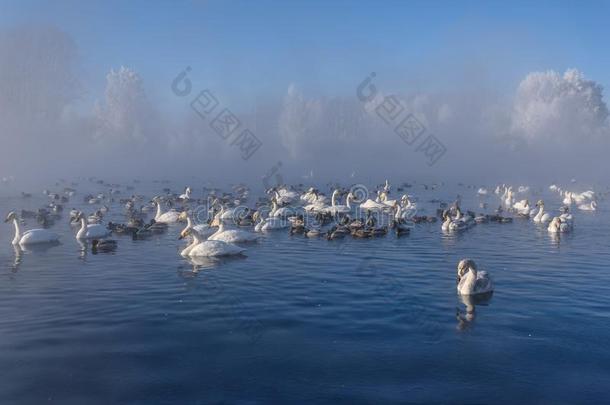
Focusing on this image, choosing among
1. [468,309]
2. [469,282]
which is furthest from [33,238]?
[468,309]

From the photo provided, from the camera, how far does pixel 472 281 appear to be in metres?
20.3

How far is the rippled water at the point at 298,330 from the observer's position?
12750mm

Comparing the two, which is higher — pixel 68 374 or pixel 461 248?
pixel 461 248

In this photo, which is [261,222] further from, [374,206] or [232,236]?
[374,206]

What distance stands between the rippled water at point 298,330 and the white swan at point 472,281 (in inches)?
17.8

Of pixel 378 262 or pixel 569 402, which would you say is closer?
pixel 569 402

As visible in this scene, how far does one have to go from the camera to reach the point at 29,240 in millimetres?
30953

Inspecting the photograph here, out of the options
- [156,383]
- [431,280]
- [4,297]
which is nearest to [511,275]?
[431,280]

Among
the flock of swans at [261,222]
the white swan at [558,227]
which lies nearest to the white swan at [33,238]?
the flock of swans at [261,222]

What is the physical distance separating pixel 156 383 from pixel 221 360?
1.84m

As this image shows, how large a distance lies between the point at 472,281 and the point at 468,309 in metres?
1.89

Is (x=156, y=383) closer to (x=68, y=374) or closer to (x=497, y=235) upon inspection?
(x=68, y=374)

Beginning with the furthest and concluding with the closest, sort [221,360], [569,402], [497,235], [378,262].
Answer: [497,235]
[378,262]
[221,360]
[569,402]

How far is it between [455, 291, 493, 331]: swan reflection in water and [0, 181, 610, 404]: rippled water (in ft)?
0.41
